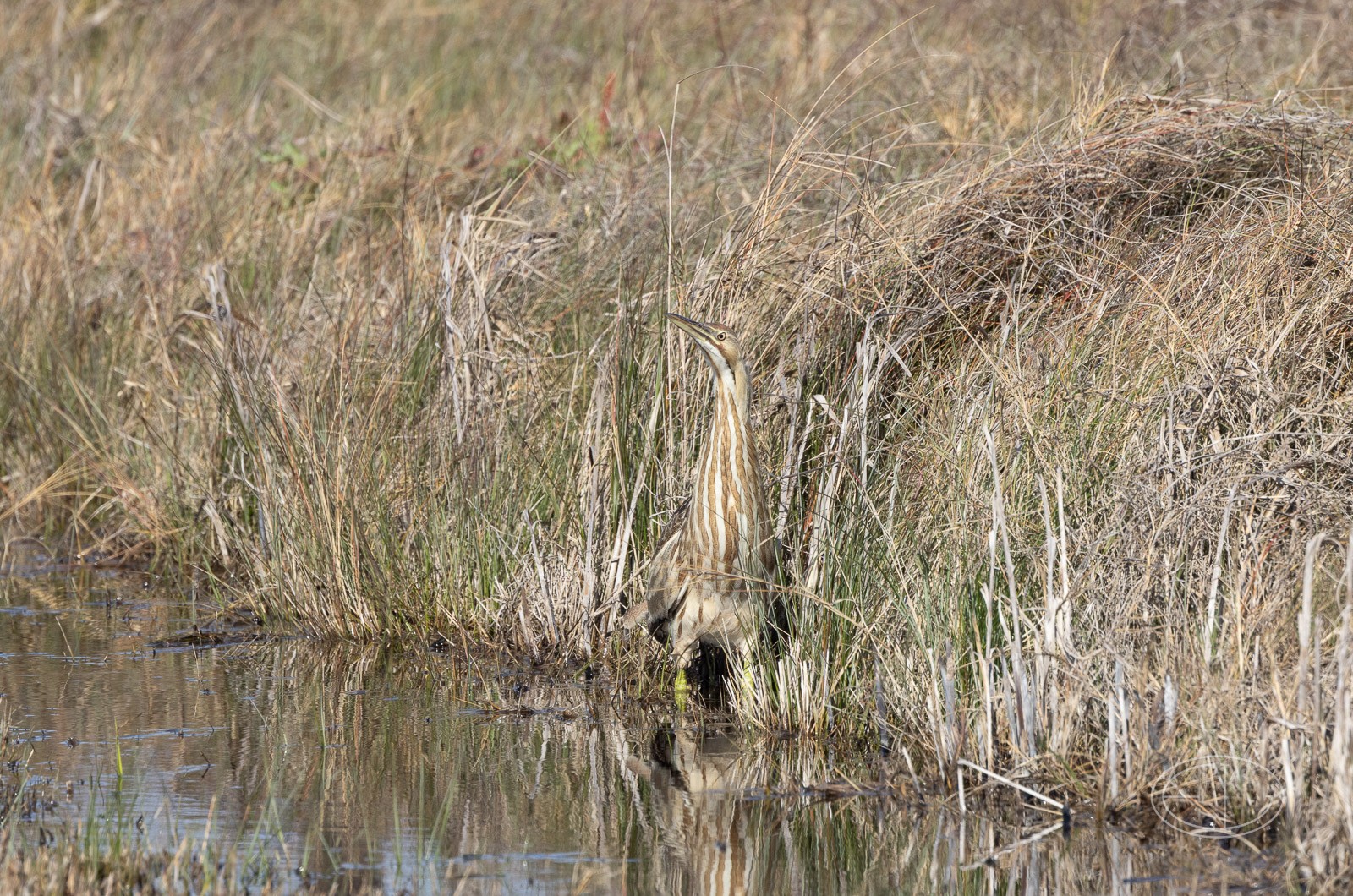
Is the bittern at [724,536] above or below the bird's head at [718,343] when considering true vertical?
below

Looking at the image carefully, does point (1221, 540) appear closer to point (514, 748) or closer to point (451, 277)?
point (514, 748)

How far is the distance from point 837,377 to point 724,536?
884 mm

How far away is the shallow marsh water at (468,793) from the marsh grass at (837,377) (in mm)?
232

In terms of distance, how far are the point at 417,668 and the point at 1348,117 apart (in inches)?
158

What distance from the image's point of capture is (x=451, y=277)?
696 cm

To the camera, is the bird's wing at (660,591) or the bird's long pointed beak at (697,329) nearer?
the bird's long pointed beak at (697,329)

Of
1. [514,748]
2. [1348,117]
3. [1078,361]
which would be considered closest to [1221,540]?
[1078,361]

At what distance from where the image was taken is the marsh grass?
4719mm

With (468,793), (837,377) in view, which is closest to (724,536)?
(837,377)

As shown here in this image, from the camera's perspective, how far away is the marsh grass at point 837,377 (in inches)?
186

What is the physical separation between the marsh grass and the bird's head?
1.28ft

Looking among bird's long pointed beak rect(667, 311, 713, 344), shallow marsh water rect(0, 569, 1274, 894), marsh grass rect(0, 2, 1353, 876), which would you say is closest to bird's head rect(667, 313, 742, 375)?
bird's long pointed beak rect(667, 311, 713, 344)

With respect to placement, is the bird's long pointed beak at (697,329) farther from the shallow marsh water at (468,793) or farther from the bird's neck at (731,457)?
the shallow marsh water at (468,793)

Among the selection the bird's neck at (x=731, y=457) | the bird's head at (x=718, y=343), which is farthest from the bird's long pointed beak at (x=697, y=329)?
the bird's neck at (x=731, y=457)
